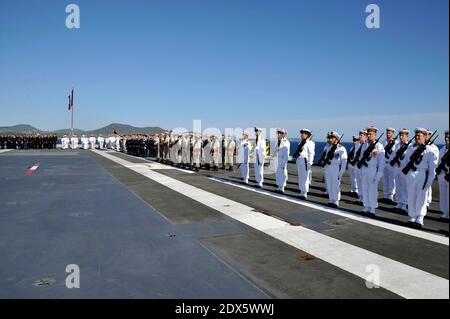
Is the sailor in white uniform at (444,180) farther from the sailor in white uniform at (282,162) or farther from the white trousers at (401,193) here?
the sailor in white uniform at (282,162)

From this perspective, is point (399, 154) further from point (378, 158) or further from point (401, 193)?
point (378, 158)

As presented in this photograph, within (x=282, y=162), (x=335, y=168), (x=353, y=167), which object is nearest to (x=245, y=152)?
(x=282, y=162)

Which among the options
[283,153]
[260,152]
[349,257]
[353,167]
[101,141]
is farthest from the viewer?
[101,141]

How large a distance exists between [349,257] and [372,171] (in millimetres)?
3778

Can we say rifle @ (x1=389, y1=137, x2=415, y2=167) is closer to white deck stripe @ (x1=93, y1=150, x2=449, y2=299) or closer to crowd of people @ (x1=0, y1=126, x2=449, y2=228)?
crowd of people @ (x1=0, y1=126, x2=449, y2=228)

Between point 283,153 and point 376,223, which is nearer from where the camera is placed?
point 376,223

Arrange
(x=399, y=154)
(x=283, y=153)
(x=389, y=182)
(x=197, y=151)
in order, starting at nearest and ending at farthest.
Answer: (x=399, y=154) → (x=389, y=182) → (x=283, y=153) → (x=197, y=151)

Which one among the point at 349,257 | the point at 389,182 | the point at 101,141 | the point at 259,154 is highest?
the point at 101,141

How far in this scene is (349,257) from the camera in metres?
4.75

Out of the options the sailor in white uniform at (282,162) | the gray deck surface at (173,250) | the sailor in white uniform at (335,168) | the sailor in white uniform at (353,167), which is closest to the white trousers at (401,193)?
the gray deck surface at (173,250)

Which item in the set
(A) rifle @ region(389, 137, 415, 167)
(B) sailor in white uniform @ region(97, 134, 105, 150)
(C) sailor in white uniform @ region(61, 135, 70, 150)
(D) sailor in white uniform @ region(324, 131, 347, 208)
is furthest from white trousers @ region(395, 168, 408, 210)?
(C) sailor in white uniform @ region(61, 135, 70, 150)

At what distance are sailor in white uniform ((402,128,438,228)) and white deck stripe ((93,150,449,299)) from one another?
2209mm

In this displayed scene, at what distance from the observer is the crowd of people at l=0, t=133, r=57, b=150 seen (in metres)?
37.3
